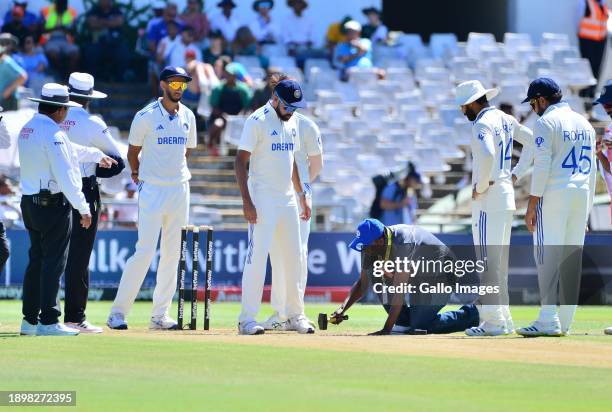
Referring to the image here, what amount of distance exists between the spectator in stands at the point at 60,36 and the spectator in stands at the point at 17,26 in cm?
37

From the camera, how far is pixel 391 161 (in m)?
25.9

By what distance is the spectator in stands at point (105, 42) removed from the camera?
85.7 feet

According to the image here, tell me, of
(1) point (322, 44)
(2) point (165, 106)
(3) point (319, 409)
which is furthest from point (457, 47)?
(3) point (319, 409)

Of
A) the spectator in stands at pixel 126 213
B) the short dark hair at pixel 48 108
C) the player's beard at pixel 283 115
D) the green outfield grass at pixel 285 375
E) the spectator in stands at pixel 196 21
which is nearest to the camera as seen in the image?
the green outfield grass at pixel 285 375

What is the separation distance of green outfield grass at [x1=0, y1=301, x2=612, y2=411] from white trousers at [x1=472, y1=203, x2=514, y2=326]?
1.17 ft

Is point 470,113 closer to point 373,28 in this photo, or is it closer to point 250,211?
point 250,211

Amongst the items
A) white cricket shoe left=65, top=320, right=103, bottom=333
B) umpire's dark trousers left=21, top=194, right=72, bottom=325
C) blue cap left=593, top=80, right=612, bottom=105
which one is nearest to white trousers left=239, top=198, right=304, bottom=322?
white cricket shoe left=65, top=320, right=103, bottom=333

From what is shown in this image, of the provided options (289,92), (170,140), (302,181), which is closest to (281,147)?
(289,92)

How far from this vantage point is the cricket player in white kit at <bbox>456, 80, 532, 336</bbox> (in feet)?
41.6

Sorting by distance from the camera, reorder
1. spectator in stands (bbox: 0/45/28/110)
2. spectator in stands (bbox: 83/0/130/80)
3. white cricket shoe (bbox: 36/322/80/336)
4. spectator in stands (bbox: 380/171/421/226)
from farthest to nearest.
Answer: spectator in stands (bbox: 83/0/130/80) < spectator in stands (bbox: 0/45/28/110) < spectator in stands (bbox: 380/171/421/226) < white cricket shoe (bbox: 36/322/80/336)

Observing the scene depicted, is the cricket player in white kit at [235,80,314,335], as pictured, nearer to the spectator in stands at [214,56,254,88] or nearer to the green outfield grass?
the green outfield grass

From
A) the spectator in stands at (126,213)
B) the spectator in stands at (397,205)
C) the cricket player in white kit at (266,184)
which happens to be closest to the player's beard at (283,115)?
the cricket player in white kit at (266,184)

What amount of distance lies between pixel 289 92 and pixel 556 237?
2.53 m

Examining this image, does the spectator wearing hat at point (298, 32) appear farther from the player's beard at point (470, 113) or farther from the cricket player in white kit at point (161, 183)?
the player's beard at point (470, 113)
